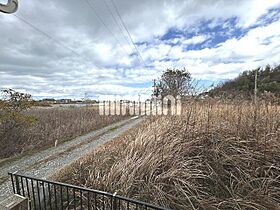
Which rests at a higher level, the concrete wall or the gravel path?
the concrete wall

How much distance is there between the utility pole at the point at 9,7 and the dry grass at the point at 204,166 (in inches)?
108

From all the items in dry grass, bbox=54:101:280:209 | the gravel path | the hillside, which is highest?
the hillside

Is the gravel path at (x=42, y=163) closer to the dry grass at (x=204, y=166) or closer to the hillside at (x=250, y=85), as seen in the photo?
the dry grass at (x=204, y=166)

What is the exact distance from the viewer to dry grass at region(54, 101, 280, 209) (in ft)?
9.76

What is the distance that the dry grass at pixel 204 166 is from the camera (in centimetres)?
297

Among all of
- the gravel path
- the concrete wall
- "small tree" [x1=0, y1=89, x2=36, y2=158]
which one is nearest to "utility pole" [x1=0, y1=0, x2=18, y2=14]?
the concrete wall

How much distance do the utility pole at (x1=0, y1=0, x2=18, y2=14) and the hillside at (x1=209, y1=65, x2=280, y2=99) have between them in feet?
16.4

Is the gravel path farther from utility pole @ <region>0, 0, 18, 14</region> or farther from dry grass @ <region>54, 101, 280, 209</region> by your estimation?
utility pole @ <region>0, 0, 18, 14</region>

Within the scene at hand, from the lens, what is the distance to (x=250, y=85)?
2044 cm

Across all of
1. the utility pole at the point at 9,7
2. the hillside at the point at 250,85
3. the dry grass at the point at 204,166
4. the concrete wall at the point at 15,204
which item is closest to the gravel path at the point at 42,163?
the dry grass at the point at 204,166

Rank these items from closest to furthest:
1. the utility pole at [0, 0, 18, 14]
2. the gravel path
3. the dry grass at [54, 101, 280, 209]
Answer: the utility pole at [0, 0, 18, 14]
the dry grass at [54, 101, 280, 209]
the gravel path

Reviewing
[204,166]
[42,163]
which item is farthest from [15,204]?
[42,163]

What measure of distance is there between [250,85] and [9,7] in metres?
21.8

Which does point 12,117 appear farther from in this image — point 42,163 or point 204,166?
point 204,166
